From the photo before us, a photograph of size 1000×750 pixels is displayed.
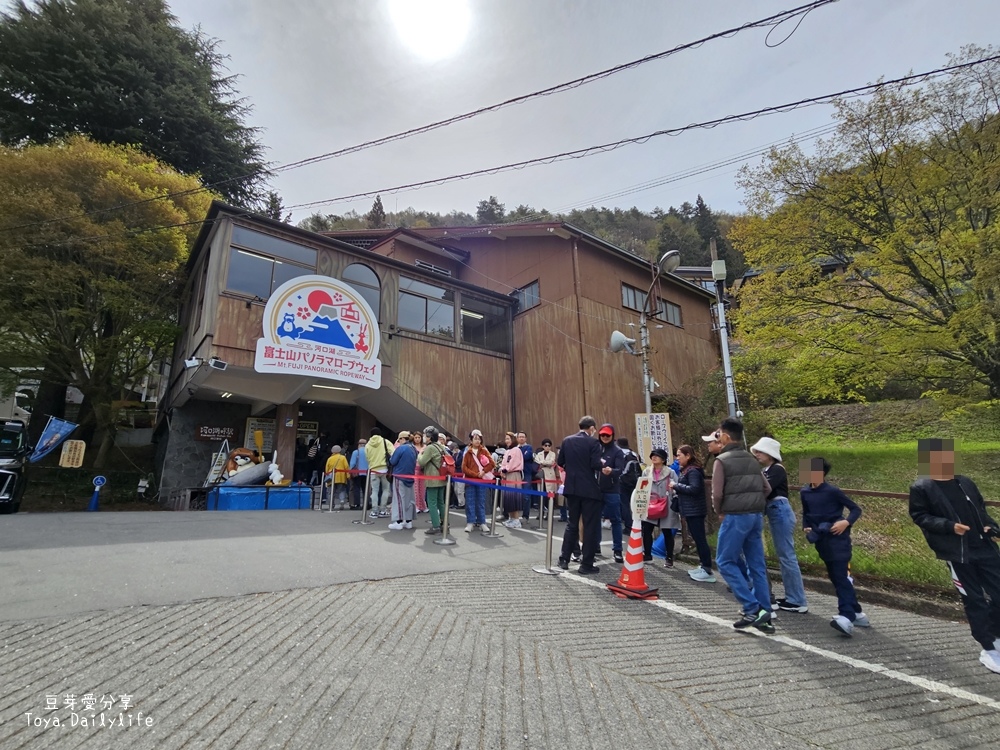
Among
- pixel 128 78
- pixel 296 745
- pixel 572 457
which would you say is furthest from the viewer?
pixel 128 78

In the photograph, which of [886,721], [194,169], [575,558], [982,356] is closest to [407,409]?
[575,558]

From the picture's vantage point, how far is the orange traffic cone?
4.81m

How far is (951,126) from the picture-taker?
388 inches

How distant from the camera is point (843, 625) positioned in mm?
3973

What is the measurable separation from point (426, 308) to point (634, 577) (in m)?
12.1

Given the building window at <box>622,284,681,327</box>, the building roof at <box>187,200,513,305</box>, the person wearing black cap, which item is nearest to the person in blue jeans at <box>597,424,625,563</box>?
the person wearing black cap

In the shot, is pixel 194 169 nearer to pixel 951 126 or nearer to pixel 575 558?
pixel 575 558

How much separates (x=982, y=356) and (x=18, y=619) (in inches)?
599

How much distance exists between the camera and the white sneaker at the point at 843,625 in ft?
13.0

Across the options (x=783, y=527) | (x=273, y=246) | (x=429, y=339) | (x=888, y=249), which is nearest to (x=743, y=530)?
(x=783, y=527)

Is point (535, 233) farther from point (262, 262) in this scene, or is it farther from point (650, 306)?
point (262, 262)

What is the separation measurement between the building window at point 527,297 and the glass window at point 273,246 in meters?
7.51

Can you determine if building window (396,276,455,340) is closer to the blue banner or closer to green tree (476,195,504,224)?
the blue banner

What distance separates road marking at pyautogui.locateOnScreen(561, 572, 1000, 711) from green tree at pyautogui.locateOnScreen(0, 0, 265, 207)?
64.8ft
